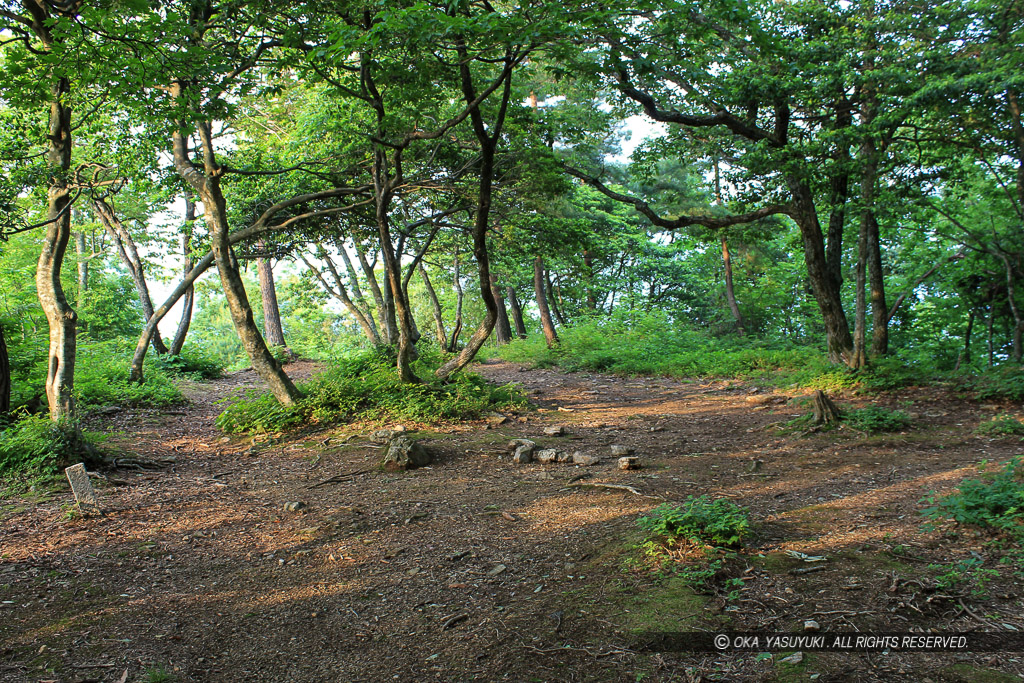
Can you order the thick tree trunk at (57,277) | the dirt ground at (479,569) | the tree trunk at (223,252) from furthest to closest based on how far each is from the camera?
the tree trunk at (223,252)
the thick tree trunk at (57,277)
the dirt ground at (479,569)

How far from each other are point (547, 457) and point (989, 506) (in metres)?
3.82

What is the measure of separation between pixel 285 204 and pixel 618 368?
912 cm

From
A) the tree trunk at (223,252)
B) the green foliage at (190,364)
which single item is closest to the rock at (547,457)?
the tree trunk at (223,252)

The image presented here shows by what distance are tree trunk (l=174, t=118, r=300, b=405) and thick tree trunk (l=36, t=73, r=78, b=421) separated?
1.78 meters

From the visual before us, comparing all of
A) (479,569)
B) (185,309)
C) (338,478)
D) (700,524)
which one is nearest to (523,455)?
(338,478)

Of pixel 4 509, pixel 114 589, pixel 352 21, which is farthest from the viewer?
pixel 352 21

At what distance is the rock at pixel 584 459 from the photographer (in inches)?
248

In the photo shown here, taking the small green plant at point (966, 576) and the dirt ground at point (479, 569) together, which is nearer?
the dirt ground at point (479, 569)

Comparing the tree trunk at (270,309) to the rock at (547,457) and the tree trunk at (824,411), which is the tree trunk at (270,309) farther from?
the tree trunk at (824,411)

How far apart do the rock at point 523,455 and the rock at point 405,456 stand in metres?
0.94

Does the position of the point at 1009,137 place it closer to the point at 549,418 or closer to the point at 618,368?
the point at 549,418

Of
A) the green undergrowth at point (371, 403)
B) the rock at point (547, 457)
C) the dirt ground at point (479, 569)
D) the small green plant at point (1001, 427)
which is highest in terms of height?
the green undergrowth at point (371, 403)

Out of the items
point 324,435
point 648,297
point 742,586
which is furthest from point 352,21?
point 648,297

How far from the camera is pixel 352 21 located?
6609mm
